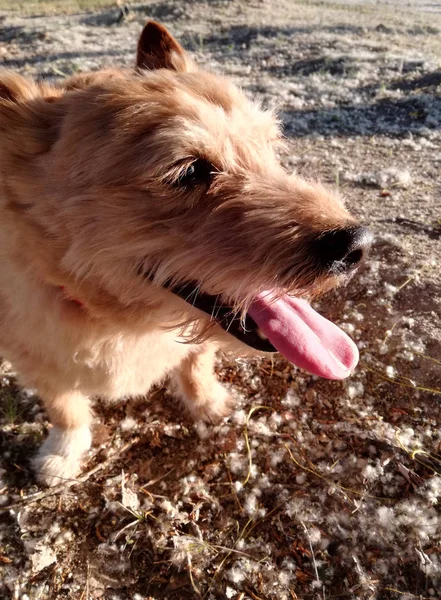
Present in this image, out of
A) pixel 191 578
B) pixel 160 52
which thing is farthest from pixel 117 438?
pixel 160 52

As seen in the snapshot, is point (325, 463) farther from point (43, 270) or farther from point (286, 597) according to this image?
point (43, 270)

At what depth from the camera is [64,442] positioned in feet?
8.91

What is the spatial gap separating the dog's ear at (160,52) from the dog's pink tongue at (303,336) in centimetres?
131

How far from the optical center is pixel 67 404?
256 centimetres

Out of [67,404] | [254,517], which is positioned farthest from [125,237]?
[254,517]

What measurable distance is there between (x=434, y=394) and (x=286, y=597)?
1.49 m

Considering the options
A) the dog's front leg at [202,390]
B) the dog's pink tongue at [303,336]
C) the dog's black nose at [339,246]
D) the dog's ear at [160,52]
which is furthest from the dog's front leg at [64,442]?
the dog's ear at [160,52]

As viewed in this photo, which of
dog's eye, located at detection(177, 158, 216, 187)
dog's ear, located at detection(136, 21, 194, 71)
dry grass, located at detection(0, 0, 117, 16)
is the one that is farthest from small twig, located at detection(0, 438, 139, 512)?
dry grass, located at detection(0, 0, 117, 16)

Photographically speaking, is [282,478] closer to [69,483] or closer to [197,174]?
[69,483]

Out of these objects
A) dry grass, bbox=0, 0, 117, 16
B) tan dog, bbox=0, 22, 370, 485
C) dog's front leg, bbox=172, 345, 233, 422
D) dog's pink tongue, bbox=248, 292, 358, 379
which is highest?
dry grass, bbox=0, 0, 117, 16

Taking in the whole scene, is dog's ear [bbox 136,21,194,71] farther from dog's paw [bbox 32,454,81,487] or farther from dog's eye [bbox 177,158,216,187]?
dog's paw [bbox 32,454,81,487]

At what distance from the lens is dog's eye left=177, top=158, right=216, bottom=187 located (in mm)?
1771

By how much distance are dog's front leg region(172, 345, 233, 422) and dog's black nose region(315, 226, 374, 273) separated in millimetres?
1310

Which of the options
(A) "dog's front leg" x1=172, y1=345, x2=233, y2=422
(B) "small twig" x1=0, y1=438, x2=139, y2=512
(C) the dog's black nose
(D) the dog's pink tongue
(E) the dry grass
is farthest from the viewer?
(E) the dry grass
